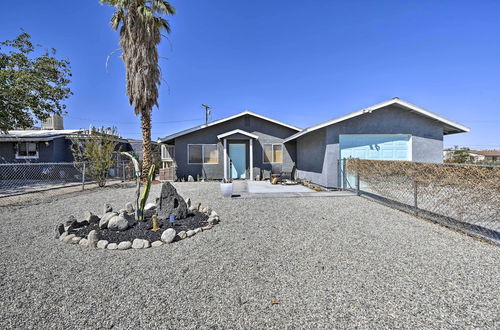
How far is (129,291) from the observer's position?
2.44m

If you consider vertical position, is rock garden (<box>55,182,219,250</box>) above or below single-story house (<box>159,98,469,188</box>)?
below

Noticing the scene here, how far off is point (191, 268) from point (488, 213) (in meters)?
4.99

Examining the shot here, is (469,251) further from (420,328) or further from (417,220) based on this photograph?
(420,328)

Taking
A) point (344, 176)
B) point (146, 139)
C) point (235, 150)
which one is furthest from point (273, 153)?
point (146, 139)

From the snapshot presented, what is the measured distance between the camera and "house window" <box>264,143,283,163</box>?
14.3m

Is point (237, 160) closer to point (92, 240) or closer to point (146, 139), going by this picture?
point (146, 139)

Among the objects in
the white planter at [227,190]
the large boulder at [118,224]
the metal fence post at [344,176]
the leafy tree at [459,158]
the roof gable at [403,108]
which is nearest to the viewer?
the large boulder at [118,224]

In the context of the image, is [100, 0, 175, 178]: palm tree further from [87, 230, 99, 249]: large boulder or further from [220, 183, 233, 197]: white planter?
[87, 230, 99, 249]: large boulder

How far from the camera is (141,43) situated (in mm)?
11250

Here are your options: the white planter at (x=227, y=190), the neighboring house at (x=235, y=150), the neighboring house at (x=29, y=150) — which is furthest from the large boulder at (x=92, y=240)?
the neighboring house at (x=29, y=150)

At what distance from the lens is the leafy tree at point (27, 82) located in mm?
12258

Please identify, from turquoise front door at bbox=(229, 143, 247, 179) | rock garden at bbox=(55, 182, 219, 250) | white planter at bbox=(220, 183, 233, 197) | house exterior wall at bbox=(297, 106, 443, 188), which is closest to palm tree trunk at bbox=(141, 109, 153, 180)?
turquoise front door at bbox=(229, 143, 247, 179)

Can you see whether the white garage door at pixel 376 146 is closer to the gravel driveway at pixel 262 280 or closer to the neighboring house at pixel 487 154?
the gravel driveway at pixel 262 280

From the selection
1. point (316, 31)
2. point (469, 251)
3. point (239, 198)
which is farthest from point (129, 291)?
point (316, 31)
